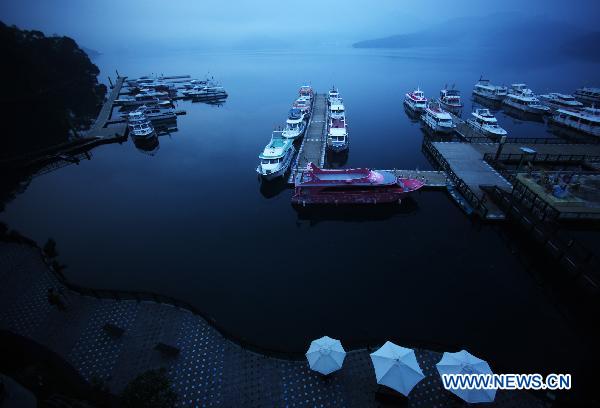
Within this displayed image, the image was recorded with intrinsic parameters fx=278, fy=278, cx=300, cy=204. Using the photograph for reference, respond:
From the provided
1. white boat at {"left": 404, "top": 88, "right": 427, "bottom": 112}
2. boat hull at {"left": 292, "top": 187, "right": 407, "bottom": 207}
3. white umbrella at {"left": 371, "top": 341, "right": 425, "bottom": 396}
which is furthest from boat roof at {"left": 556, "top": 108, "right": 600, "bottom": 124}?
white umbrella at {"left": 371, "top": 341, "right": 425, "bottom": 396}

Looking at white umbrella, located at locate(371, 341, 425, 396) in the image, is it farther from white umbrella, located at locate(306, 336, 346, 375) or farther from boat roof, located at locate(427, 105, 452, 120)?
boat roof, located at locate(427, 105, 452, 120)

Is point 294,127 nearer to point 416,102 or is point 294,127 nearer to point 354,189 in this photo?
point 354,189

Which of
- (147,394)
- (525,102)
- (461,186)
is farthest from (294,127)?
(525,102)

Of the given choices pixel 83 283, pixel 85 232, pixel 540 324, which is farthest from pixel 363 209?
pixel 85 232

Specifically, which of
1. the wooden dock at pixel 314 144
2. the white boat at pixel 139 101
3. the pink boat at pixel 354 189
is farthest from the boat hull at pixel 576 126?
the white boat at pixel 139 101

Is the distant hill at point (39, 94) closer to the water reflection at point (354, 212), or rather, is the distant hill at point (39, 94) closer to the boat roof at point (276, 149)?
the boat roof at point (276, 149)

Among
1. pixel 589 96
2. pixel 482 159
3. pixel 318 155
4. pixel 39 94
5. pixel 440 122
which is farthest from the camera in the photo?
pixel 589 96
